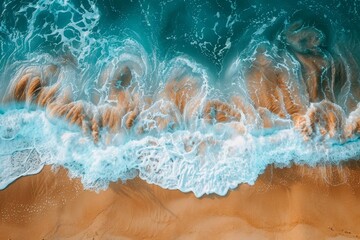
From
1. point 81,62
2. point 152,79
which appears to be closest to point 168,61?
point 152,79

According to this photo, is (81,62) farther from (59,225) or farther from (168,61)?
(59,225)

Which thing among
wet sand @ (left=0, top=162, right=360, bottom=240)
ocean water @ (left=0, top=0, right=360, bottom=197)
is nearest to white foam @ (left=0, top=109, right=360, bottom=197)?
ocean water @ (left=0, top=0, right=360, bottom=197)

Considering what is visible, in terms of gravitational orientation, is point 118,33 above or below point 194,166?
above

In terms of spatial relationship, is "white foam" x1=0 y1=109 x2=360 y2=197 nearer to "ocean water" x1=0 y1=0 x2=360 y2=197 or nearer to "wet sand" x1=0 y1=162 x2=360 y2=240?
"ocean water" x1=0 y1=0 x2=360 y2=197

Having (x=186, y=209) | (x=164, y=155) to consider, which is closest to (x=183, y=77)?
(x=164, y=155)

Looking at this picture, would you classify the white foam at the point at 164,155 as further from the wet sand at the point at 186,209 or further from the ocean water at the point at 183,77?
the wet sand at the point at 186,209

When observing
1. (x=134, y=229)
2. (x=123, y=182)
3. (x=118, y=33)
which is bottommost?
(x=134, y=229)

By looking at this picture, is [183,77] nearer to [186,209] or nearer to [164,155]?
[164,155]
